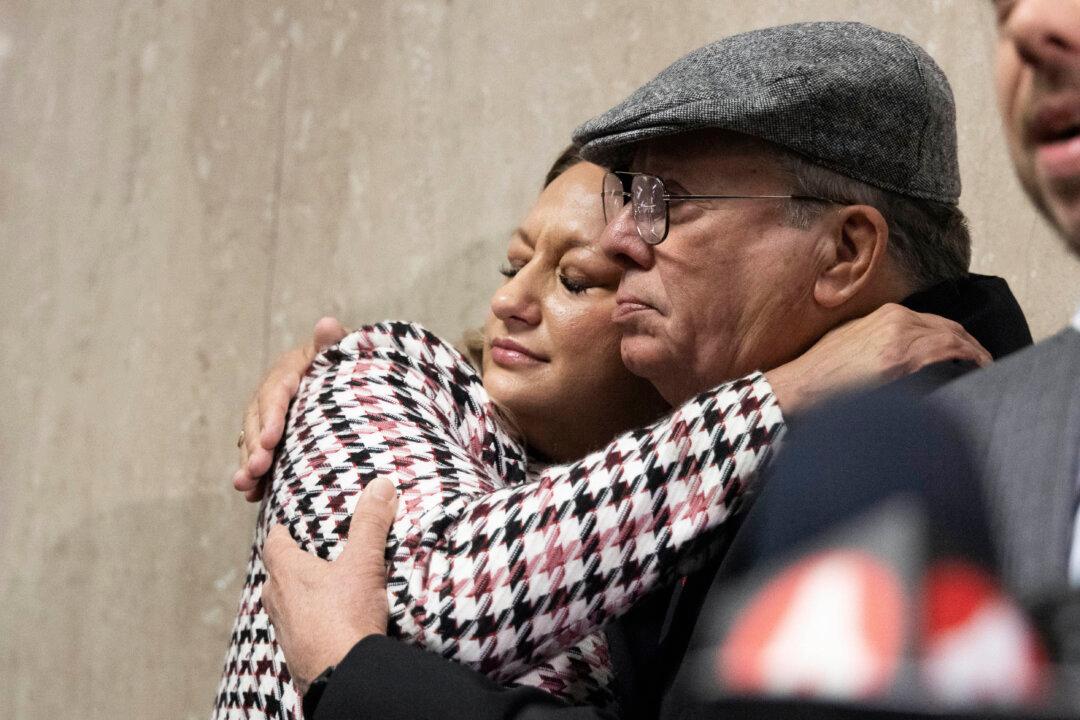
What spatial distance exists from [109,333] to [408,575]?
2.04 m

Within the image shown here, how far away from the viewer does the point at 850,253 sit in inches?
59.9

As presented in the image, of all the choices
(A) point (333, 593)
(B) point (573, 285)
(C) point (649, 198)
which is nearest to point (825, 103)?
(C) point (649, 198)

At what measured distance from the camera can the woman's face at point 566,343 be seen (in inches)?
71.2

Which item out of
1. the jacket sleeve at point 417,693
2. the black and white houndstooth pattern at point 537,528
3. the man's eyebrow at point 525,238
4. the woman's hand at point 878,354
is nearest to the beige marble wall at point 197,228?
the man's eyebrow at point 525,238

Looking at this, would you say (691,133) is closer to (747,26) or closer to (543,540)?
(543,540)

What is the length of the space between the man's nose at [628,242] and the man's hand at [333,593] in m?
0.40

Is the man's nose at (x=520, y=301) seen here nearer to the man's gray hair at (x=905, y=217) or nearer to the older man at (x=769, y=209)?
the older man at (x=769, y=209)

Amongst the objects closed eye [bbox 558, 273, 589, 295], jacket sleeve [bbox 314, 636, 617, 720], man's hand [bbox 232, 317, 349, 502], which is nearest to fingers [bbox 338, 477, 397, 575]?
jacket sleeve [bbox 314, 636, 617, 720]

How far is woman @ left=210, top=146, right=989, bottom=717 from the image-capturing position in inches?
50.8

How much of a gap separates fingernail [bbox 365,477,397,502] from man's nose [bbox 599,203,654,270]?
404 mm

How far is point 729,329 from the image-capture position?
1542 mm

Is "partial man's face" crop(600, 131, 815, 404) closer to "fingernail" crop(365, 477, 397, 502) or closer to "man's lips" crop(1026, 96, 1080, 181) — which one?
"fingernail" crop(365, 477, 397, 502)

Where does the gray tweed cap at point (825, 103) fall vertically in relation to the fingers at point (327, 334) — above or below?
above

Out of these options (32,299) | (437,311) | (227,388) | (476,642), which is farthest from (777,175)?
(32,299)
